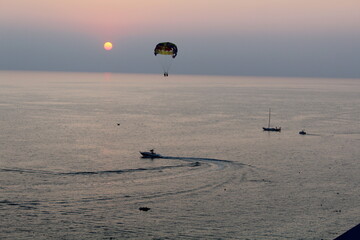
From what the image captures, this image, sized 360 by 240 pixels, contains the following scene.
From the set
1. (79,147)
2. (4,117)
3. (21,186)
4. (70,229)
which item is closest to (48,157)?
(79,147)

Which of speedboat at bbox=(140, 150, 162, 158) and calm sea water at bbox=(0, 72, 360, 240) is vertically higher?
speedboat at bbox=(140, 150, 162, 158)

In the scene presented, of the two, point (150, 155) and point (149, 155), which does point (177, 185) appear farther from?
point (149, 155)

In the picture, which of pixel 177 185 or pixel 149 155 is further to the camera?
pixel 149 155

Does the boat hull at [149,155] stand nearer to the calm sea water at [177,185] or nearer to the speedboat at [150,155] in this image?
the speedboat at [150,155]

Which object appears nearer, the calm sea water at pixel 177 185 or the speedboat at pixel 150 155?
the calm sea water at pixel 177 185

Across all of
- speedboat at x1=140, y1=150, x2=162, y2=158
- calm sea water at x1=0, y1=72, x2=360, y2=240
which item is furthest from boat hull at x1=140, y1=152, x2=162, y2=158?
calm sea water at x1=0, y1=72, x2=360, y2=240

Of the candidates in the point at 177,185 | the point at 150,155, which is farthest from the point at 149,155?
the point at 177,185

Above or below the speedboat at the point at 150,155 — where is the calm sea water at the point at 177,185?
below

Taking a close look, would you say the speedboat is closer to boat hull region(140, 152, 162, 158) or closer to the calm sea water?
boat hull region(140, 152, 162, 158)

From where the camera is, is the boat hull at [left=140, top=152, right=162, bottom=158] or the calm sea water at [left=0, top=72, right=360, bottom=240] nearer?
the calm sea water at [left=0, top=72, right=360, bottom=240]

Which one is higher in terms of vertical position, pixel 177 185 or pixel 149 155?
pixel 149 155

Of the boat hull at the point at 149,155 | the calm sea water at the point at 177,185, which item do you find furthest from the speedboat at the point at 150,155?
the calm sea water at the point at 177,185
